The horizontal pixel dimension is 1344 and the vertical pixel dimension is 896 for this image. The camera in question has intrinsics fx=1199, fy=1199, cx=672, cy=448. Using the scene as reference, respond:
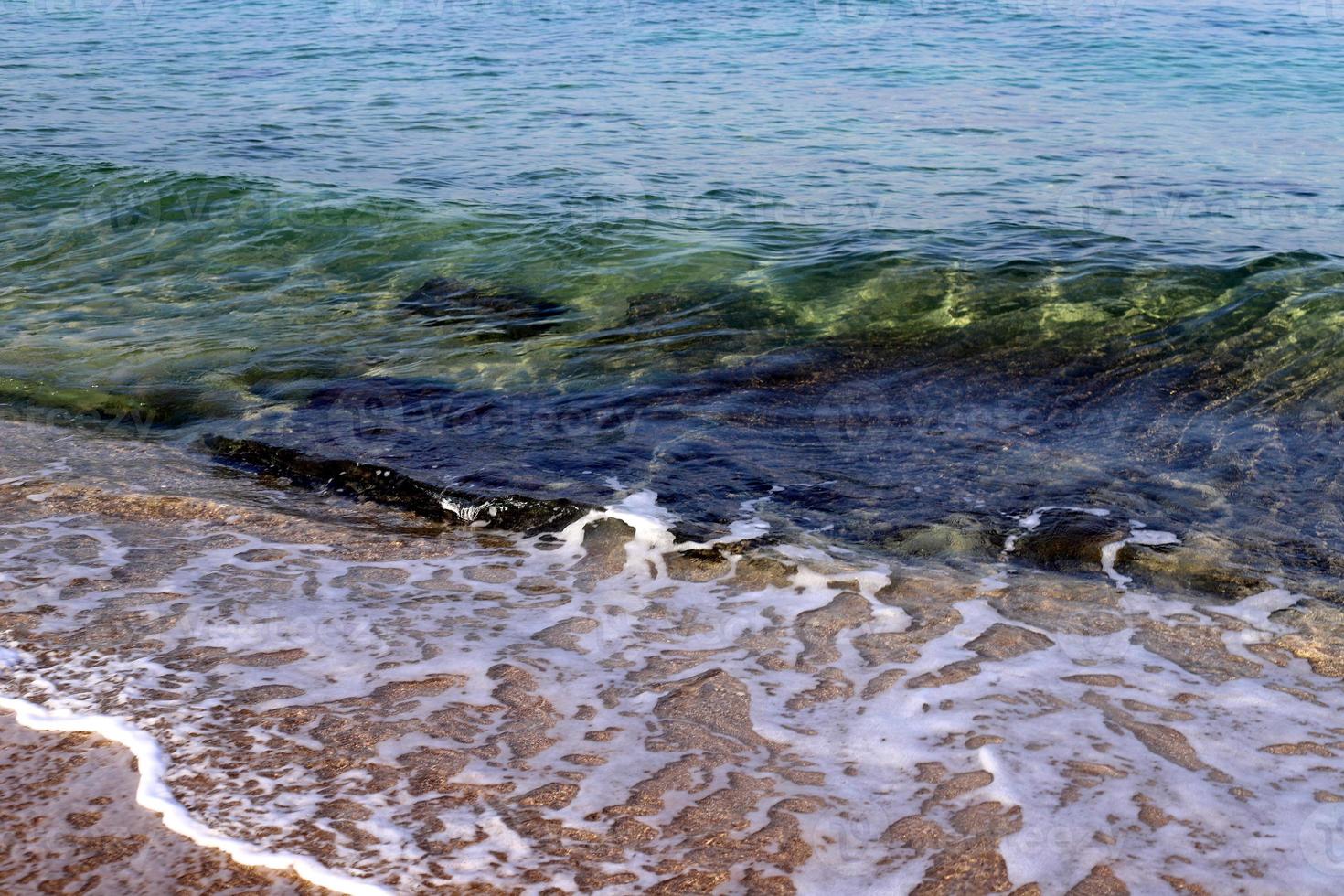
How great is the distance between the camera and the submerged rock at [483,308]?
26.2 feet

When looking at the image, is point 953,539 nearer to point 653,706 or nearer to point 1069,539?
point 1069,539

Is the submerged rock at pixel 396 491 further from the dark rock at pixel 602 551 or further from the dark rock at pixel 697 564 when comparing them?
the dark rock at pixel 697 564

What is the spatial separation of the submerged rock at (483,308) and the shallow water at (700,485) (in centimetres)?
5

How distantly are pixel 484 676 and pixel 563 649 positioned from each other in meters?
0.32

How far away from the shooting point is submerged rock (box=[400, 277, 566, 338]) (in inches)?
315

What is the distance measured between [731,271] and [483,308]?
1.89 m

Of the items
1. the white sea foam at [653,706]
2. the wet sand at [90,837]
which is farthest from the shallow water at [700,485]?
the wet sand at [90,837]

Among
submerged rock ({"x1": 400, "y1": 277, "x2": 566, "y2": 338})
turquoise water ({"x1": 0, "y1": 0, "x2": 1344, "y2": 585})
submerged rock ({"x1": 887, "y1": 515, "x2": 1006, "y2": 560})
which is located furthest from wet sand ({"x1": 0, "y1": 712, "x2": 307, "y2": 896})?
submerged rock ({"x1": 400, "y1": 277, "x2": 566, "y2": 338})

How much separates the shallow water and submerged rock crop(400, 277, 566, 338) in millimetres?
50

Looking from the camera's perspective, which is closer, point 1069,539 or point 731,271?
point 1069,539

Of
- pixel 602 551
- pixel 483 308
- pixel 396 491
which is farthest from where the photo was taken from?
pixel 483 308

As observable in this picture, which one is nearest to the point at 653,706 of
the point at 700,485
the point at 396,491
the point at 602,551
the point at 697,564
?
the point at 697,564

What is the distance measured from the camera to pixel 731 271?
354 inches

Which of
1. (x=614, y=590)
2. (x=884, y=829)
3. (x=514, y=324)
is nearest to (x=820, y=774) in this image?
(x=884, y=829)
